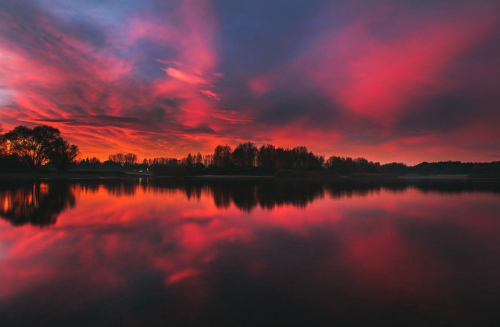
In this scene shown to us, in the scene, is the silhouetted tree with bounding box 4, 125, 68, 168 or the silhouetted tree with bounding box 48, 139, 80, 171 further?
the silhouetted tree with bounding box 48, 139, 80, 171

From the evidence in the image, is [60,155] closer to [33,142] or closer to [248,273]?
[33,142]

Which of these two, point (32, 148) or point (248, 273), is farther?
point (32, 148)

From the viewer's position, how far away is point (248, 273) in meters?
7.28

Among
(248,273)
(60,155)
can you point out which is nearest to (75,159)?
(60,155)

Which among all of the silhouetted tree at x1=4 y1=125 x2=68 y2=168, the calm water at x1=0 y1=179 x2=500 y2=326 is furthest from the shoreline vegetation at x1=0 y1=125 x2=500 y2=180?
the calm water at x1=0 y1=179 x2=500 y2=326

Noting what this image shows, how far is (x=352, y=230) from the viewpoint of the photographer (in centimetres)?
1274

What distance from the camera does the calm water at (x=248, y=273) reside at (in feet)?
16.7

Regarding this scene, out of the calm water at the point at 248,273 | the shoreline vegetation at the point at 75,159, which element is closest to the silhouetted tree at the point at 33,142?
the shoreline vegetation at the point at 75,159

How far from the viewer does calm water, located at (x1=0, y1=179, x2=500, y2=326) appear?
5.10 metres

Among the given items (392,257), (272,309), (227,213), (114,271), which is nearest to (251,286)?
(272,309)

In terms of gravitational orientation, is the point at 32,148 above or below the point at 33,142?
below

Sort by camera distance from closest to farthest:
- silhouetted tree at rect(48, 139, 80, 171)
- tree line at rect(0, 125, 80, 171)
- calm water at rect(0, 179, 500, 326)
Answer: calm water at rect(0, 179, 500, 326)
tree line at rect(0, 125, 80, 171)
silhouetted tree at rect(48, 139, 80, 171)

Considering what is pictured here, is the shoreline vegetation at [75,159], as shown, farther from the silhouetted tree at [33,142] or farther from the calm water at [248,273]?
the calm water at [248,273]

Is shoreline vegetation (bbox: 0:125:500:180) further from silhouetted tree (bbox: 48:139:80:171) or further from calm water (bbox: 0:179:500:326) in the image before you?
calm water (bbox: 0:179:500:326)
